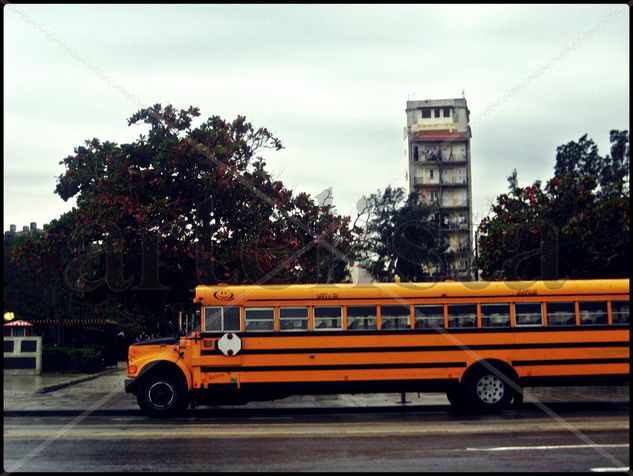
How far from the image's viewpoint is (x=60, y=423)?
1728 centimetres

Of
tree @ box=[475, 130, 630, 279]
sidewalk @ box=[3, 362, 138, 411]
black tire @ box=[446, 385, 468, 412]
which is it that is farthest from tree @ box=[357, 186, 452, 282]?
black tire @ box=[446, 385, 468, 412]

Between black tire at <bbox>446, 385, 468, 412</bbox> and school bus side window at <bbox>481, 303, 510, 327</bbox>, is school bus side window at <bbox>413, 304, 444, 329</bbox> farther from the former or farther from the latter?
black tire at <bbox>446, 385, 468, 412</bbox>

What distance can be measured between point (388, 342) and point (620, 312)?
5222mm

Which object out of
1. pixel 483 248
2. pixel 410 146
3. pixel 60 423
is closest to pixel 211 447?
pixel 60 423

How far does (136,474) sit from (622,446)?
7.17m

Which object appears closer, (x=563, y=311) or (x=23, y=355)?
(x=563, y=311)

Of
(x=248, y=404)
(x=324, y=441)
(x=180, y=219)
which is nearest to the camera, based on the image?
(x=324, y=441)

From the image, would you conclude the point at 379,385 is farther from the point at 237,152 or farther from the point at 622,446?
the point at 237,152

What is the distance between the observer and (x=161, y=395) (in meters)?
18.6

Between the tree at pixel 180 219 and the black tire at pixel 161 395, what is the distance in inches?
240

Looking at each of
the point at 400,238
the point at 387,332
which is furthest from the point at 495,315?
the point at 400,238

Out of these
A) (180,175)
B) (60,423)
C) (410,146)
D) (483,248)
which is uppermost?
(410,146)

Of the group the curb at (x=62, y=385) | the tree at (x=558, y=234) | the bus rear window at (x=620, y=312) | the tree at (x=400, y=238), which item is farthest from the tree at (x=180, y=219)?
the tree at (x=400, y=238)

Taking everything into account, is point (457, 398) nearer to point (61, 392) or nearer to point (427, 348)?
point (427, 348)
